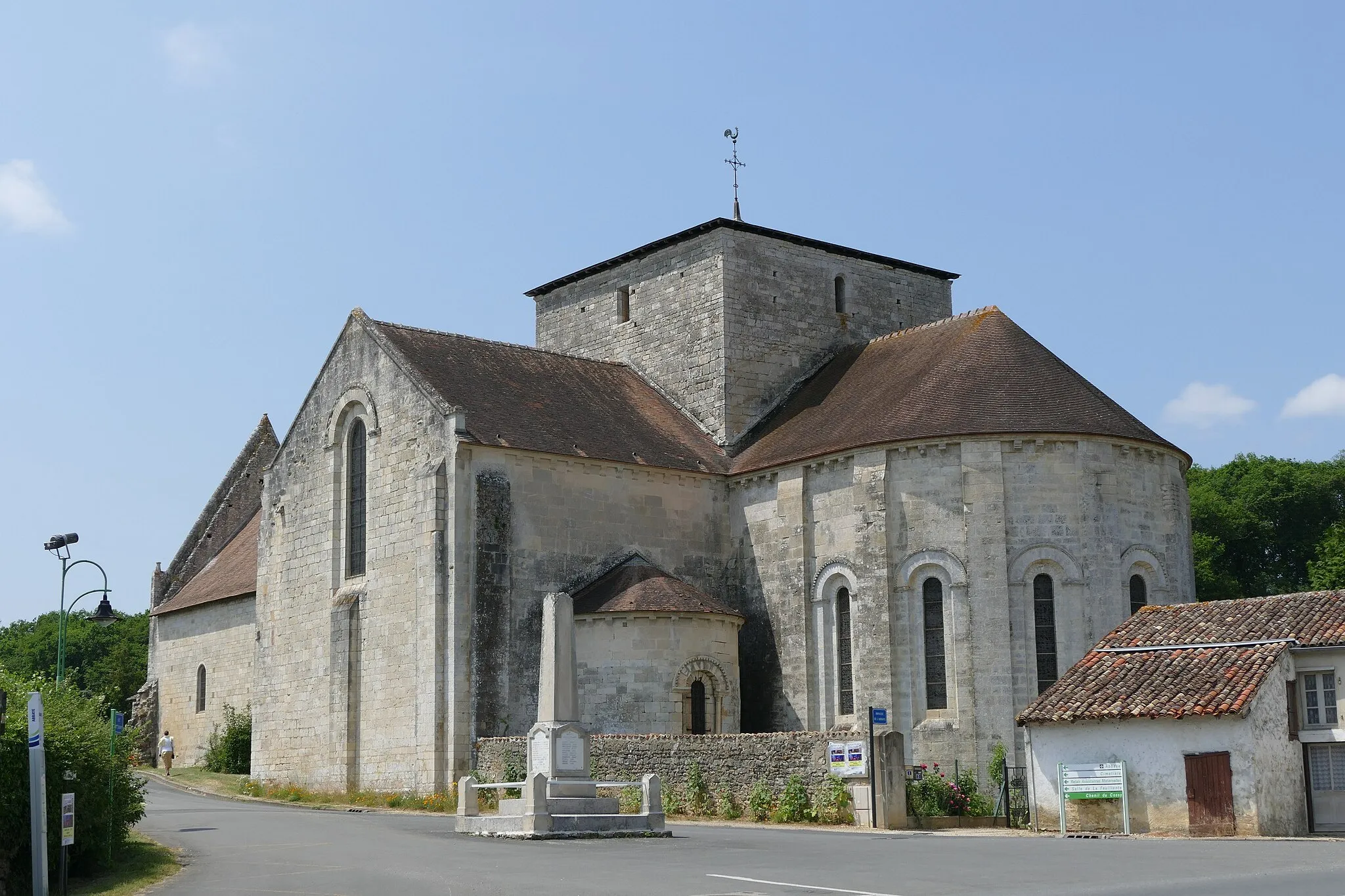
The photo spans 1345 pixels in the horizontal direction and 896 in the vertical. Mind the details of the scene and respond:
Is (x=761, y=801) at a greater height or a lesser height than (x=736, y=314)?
lesser

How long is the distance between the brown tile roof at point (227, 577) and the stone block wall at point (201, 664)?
24 centimetres

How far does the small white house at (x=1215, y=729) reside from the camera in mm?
21750

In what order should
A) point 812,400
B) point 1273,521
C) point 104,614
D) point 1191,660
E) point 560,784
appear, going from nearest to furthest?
1. point 560,784
2. point 1191,660
3. point 104,614
4. point 812,400
5. point 1273,521

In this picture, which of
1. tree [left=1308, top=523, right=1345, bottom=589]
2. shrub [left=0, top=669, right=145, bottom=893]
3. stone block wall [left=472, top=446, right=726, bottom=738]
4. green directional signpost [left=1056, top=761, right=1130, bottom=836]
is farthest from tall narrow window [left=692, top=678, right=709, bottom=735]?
tree [left=1308, top=523, right=1345, bottom=589]

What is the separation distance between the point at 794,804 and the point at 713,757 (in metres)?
2.00

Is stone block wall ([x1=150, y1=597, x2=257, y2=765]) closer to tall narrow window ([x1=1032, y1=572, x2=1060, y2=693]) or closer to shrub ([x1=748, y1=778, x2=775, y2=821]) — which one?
shrub ([x1=748, y1=778, x2=775, y2=821])

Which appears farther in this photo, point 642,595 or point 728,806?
point 642,595

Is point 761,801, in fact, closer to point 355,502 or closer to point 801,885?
point 801,885

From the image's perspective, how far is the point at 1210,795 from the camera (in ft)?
71.6

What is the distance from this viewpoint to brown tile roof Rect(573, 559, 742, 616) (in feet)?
98.5

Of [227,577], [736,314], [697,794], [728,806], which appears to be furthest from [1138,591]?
[227,577]

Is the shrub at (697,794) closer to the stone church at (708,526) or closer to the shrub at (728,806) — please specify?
the shrub at (728,806)

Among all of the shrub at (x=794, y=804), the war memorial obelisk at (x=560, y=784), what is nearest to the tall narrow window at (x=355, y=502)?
the war memorial obelisk at (x=560, y=784)

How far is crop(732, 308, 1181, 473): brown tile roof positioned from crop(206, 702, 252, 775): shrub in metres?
16.3
